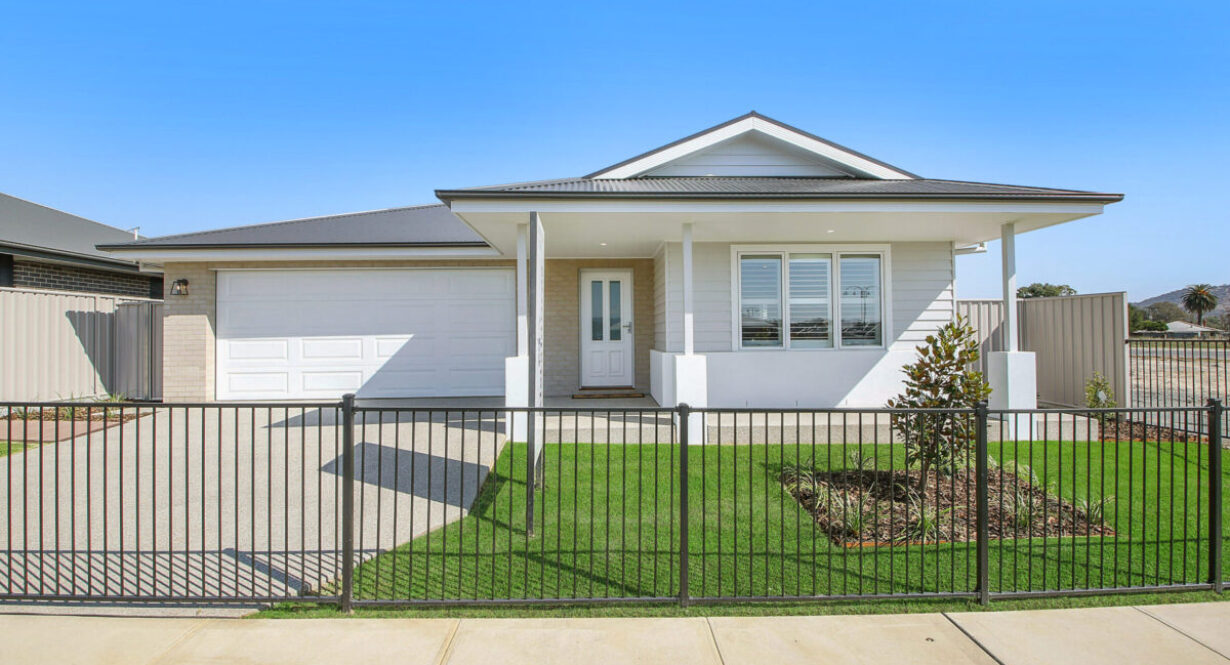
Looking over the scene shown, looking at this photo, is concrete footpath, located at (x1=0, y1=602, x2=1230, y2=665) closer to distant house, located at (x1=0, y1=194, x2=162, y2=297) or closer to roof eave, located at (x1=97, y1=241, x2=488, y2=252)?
roof eave, located at (x1=97, y1=241, x2=488, y2=252)

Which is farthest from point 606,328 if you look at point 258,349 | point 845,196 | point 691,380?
point 258,349

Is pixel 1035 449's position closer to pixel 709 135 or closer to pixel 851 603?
pixel 851 603

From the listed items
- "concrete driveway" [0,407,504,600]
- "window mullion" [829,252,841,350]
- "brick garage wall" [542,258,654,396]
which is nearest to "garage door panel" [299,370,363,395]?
"concrete driveway" [0,407,504,600]

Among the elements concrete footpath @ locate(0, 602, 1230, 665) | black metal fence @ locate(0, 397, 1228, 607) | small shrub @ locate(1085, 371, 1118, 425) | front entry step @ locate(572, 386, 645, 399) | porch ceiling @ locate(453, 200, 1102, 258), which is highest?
porch ceiling @ locate(453, 200, 1102, 258)

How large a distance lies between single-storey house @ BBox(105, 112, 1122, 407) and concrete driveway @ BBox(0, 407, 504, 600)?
1.47 metres

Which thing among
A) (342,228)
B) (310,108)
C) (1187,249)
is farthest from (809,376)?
(1187,249)

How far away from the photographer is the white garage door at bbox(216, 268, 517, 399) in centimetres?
1114

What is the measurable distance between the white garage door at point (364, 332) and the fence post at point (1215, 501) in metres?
9.45

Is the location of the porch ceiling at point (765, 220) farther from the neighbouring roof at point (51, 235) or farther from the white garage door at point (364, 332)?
the neighbouring roof at point (51, 235)

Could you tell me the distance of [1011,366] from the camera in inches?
306

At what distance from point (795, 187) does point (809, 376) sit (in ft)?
9.38

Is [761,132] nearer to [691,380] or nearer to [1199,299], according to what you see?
[691,380]

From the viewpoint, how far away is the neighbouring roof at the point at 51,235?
11.3 m

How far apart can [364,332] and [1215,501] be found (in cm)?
1127
